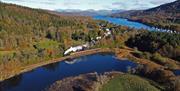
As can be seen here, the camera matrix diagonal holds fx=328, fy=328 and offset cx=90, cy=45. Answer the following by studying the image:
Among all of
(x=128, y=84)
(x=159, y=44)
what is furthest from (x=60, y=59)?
(x=128, y=84)

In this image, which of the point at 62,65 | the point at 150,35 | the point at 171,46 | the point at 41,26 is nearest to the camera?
the point at 62,65

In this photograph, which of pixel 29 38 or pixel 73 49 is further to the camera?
pixel 29 38

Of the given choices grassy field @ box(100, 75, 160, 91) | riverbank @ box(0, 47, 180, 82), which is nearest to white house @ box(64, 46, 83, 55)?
riverbank @ box(0, 47, 180, 82)

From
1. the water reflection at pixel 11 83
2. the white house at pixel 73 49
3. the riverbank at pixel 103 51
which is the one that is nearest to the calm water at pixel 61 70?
the water reflection at pixel 11 83

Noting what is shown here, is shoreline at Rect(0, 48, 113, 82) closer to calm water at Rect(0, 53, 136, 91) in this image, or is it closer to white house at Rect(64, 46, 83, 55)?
calm water at Rect(0, 53, 136, 91)

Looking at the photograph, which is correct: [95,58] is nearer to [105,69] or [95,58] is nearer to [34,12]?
[105,69]

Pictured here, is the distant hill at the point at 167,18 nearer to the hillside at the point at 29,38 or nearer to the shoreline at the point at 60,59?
the hillside at the point at 29,38

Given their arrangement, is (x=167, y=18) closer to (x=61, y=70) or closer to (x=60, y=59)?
(x=60, y=59)

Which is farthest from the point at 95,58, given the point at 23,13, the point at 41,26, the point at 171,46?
the point at 23,13

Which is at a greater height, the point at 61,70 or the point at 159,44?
the point at 159,44
